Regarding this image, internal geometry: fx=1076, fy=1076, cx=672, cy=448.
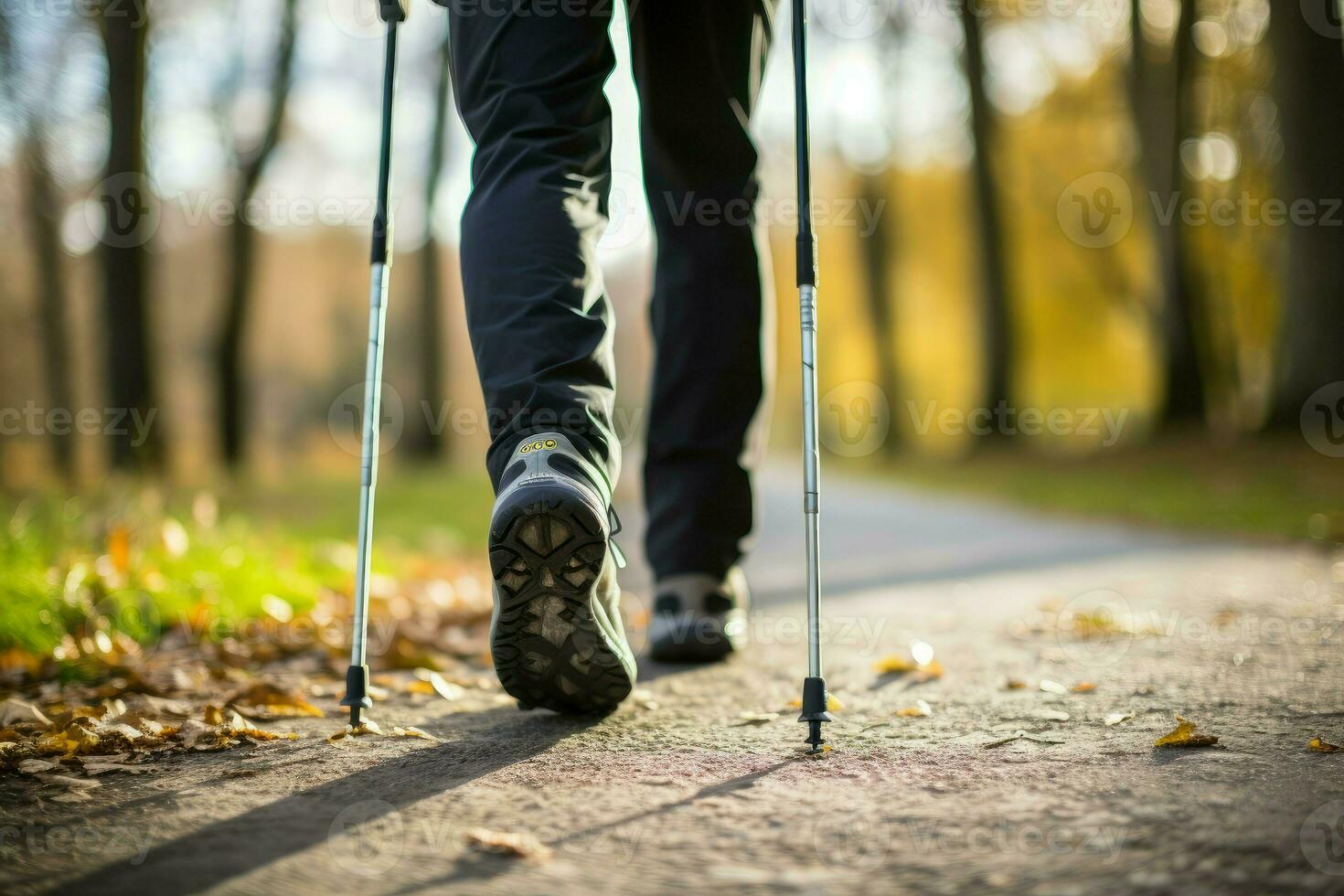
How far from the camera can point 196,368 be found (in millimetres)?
28562

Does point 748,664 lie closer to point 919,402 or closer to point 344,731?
point 344,731

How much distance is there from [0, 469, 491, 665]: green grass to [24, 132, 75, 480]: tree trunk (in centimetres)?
1174

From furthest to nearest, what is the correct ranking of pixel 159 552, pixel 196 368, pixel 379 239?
1. pixel 196 368
2. pixel 159 552
3. pixel 379 239

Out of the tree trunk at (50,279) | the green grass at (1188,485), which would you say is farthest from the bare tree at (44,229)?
the green grass at (1188,485)

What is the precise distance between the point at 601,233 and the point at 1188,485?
8.56 metres

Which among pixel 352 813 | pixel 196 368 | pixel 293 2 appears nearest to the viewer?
pixel 352 813

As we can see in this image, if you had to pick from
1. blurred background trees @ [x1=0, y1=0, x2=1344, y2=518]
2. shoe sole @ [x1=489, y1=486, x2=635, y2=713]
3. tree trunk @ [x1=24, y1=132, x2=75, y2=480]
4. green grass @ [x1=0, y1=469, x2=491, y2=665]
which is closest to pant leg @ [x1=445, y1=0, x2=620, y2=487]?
shoe sole @ [x1=489, y1=486, x2=635, y2=713]

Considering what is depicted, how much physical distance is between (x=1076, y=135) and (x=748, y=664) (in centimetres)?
1928

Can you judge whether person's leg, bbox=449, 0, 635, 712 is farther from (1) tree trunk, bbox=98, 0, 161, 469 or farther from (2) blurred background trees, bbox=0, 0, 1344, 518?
(1) tree trunk, bbox=98, 0, 161, 469

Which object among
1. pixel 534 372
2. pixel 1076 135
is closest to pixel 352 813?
pixel 534 372

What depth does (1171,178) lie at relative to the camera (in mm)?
13734

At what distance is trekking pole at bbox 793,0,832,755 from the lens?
5.34 feet

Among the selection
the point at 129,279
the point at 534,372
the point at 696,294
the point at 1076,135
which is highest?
the point at 1076,135

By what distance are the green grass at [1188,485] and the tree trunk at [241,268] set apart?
8.66m
